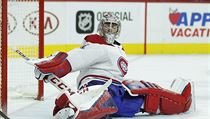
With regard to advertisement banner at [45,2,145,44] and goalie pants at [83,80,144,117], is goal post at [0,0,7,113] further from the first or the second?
advertisement banner at [45,2,145,44]

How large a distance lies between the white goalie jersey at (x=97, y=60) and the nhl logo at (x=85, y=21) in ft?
15.2

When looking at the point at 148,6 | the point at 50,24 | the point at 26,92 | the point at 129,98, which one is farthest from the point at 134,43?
the point at 129,98

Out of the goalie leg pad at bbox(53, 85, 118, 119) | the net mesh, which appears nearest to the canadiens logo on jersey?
the goalie leg pad at bbox(53, 85, 118, 119)

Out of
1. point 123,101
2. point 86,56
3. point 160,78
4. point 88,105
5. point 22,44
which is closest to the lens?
point 88,105

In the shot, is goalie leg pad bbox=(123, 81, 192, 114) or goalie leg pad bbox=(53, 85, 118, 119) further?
goalie leg pad bbox=(123, 81, 192, 114)

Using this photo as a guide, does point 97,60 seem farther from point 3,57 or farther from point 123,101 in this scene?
point 3,57

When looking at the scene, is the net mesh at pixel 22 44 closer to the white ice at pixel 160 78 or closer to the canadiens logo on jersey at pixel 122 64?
the white ice at pixel 160 78

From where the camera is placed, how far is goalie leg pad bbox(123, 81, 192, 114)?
3.71 m

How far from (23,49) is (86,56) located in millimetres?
1901

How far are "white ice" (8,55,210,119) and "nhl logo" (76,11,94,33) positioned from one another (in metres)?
0.67

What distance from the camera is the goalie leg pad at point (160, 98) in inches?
146

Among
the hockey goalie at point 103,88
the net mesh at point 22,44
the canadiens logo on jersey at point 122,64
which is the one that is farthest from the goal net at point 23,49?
the canadiens logo on jersey at point 122,64

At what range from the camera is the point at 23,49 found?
5316 millimetres

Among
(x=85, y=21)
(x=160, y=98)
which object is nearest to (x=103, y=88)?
(x=160, y=98)
